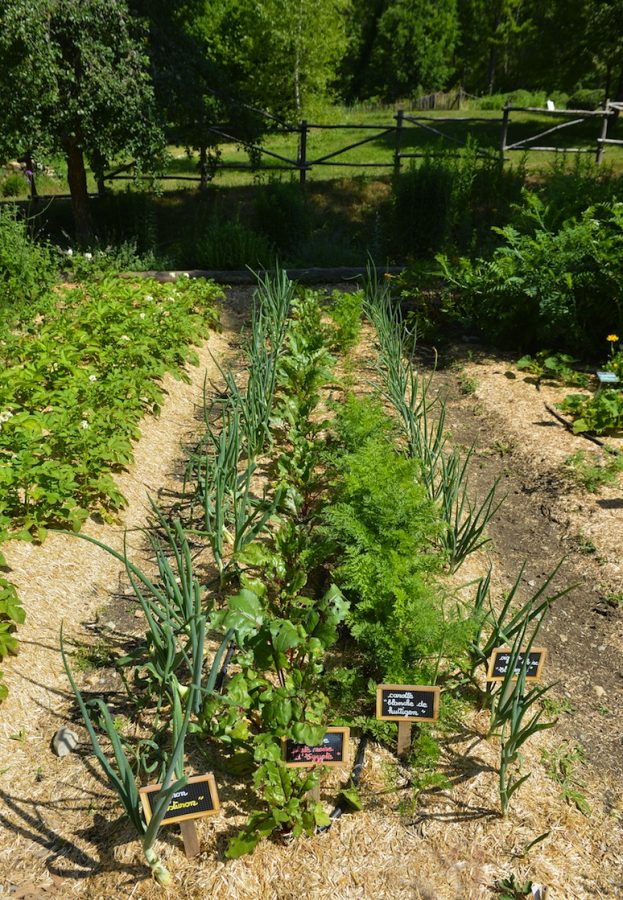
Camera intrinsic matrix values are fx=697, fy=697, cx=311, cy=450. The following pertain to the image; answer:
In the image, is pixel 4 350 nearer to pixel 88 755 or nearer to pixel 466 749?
pixel 88 755

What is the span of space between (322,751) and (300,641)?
0.32 m

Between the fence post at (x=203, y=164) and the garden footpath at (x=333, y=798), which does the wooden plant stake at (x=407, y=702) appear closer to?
the garden footpath at (x=333, y=798)

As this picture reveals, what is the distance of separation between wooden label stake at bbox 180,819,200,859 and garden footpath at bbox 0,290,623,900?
0.12 feet

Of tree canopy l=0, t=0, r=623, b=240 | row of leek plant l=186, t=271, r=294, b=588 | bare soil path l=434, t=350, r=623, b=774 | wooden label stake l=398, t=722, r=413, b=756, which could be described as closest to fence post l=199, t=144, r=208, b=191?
tree canopy l=0, t=0, r=623, b=240

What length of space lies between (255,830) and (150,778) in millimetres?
422

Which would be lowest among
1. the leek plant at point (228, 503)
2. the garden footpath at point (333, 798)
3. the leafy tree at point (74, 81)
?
Result: the garden footpath at point (333, 798)

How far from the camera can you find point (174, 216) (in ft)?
34.6

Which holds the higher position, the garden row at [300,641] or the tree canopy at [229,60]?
the tree canopy at [229,60]

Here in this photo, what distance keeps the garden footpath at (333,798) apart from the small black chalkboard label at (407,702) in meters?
0.27

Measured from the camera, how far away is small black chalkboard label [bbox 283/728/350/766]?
6.75 ft

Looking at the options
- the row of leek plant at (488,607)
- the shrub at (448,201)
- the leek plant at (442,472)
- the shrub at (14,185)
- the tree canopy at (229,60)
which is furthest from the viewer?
the shrub at (14,185)

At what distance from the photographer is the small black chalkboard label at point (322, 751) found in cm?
206

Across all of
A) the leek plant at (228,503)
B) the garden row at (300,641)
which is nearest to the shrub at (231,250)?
the garden row at (300,641)

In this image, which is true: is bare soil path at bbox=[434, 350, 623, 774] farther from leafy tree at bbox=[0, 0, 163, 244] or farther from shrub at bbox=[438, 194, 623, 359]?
leafy tree at bbox=[0, 0, 163, 244]
